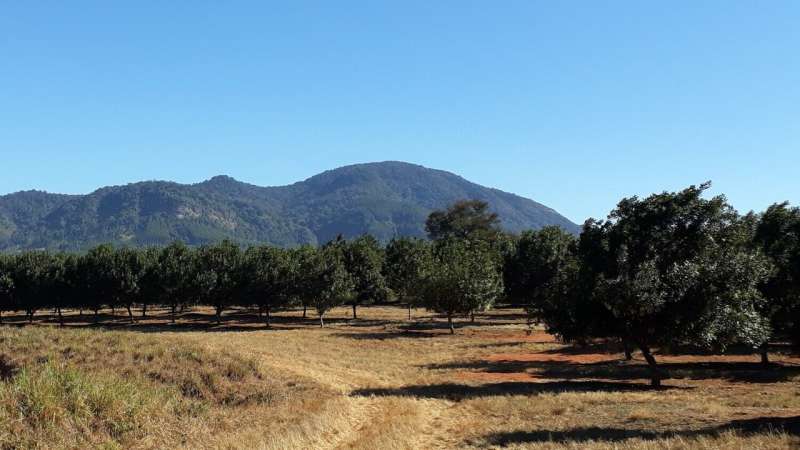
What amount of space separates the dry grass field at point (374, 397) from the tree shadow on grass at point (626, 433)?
0.08 m

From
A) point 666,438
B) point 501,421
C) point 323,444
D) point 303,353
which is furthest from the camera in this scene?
point 303,353

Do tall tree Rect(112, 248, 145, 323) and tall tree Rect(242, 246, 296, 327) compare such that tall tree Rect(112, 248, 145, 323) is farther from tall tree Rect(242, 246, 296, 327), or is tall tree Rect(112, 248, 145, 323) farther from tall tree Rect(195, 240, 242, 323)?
tall tree Rect(242, 246, 296, 327)

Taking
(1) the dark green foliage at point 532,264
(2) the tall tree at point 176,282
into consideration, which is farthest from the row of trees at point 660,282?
(2) the tall tree at point 176,282

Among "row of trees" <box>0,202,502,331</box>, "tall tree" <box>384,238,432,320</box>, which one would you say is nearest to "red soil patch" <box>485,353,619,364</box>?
"row of trees" <box>0,202,502,331</box>

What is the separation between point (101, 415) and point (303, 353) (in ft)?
94.6

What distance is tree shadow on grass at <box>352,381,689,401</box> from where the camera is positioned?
3177cm

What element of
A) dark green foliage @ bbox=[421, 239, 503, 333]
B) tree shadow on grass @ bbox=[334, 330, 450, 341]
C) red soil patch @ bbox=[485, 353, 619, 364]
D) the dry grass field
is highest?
dark green foliage @ bbox=[421, 239, 503, 333]

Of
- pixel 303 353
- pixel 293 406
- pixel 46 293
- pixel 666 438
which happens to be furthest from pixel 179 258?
pixel 666 438

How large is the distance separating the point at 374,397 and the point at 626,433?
13520 millimetres

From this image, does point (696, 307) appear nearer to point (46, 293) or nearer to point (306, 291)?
point (306, 291)

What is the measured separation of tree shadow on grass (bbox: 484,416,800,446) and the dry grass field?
0.27ft

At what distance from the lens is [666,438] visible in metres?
19.4

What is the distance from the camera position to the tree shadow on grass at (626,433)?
65.4 feet

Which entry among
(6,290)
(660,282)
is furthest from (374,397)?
(6,290)
